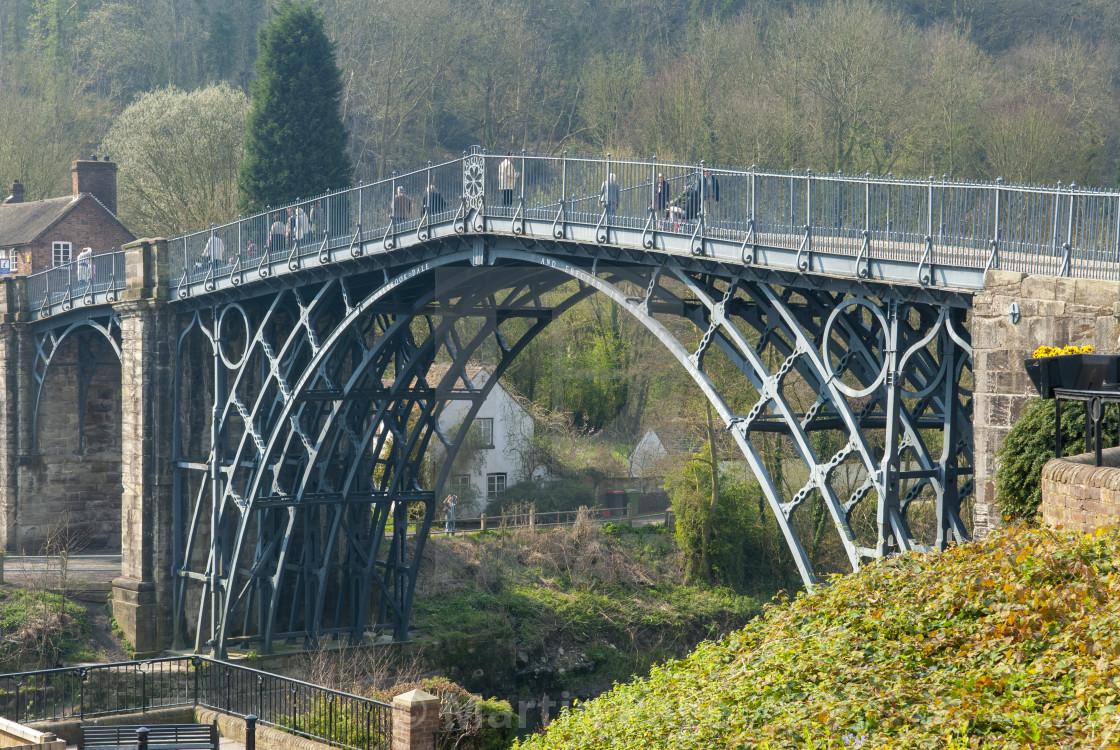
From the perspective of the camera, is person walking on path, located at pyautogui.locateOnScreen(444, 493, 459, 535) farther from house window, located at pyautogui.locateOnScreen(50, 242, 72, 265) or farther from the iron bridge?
house window, located at pyautogui.locateOnScreen(50, 242, 72, 265)

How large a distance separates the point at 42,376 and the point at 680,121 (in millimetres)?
19878

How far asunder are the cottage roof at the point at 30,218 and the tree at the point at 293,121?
6150 millimetres

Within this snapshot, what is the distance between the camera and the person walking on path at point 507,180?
20.3m

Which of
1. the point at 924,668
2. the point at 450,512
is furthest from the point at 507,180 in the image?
the point at 450,512

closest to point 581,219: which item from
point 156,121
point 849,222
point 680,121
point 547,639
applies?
point 849,222

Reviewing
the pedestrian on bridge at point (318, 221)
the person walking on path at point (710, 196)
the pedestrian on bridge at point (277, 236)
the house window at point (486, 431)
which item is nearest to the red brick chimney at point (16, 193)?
the house window at point (486, 431)

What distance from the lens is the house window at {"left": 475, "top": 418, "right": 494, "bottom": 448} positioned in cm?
4094

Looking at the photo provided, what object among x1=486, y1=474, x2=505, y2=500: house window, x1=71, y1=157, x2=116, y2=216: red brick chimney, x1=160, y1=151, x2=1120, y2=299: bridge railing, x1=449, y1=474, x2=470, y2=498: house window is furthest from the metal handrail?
x1=486, y1=474, x2=505, y2=500: house window

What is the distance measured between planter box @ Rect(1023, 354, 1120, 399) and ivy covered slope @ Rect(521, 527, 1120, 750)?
126 centimetres

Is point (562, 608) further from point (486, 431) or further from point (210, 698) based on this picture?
point (210, 698)

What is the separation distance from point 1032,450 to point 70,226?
34.5 metres

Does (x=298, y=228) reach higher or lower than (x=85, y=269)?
lower

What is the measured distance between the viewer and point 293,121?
39.3m

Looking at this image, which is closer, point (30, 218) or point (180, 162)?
point (30, 218)
